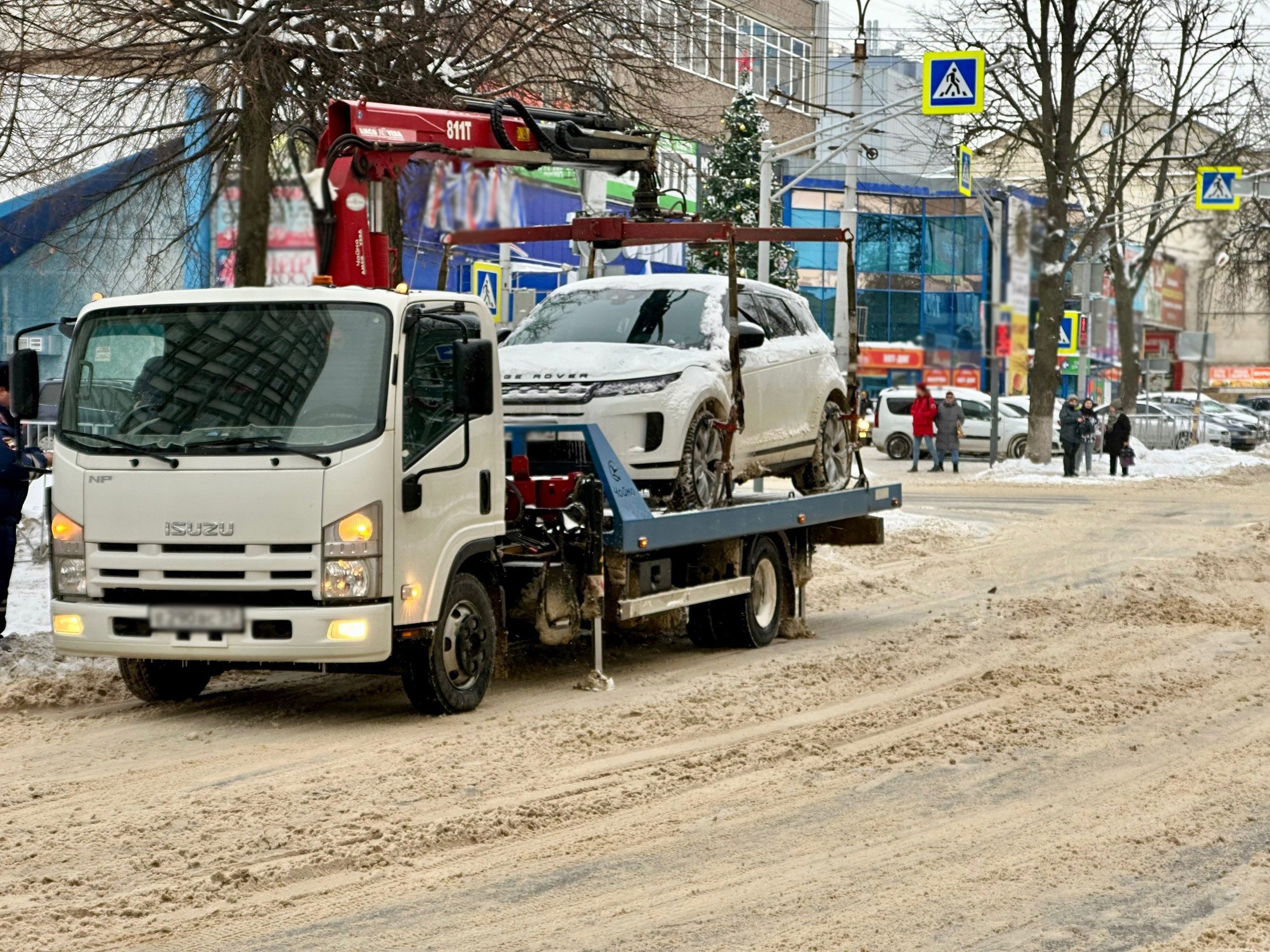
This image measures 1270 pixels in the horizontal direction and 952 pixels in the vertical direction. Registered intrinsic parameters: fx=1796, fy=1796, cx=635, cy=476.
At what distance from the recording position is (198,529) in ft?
29.5

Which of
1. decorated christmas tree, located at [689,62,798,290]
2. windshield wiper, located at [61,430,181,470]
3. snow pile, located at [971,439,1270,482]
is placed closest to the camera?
windshield wiper, located at [61,430,181,470]

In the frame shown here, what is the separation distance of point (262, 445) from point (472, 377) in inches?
43.9

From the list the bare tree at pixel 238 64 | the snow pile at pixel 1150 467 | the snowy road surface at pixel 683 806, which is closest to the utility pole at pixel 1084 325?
the snow pile at pixel 1150 467

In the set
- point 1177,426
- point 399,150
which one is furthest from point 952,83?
point 1177,426

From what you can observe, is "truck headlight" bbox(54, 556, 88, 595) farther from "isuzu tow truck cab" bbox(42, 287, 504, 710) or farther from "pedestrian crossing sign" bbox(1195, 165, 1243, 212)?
"pedestrian crossing sign" bbox(1195, 165, 1243, 212)

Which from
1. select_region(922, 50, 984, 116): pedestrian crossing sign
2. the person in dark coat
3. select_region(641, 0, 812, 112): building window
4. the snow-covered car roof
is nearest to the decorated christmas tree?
the person in dark coat

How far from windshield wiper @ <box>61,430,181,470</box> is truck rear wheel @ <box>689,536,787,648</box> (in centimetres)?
473

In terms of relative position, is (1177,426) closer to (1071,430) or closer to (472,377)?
(1071,430)

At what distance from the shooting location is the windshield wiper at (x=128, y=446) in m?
9.05

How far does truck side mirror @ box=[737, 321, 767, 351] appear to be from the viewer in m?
12.2

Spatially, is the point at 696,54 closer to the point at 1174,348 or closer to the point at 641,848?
the point at 641,848

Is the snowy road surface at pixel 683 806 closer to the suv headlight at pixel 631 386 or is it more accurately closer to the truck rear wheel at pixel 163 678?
the truck rear wheel at pixel 163 678

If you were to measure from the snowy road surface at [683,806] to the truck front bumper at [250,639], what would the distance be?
45cm

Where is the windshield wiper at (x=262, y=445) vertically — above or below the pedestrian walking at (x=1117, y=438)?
above
